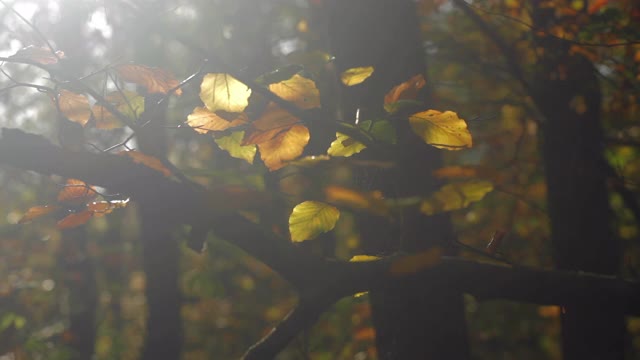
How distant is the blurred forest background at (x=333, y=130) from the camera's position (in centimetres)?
237

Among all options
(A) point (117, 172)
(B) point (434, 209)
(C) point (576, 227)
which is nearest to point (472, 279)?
(B) point (434, 209)

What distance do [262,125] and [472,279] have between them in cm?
68

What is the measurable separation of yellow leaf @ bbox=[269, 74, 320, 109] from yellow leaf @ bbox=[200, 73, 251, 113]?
0.35 ft

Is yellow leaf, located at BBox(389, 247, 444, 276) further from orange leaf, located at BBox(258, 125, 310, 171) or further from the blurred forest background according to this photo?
orange leaf, located at BBox(258, 125, 310, 171)

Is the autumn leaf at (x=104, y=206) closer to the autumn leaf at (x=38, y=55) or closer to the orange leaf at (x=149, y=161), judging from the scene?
the orange leaf at (x=149, y=161)

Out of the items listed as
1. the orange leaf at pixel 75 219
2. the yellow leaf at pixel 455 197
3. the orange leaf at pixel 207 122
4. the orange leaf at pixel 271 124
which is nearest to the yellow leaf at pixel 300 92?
the orange leaf at pixel 271 124

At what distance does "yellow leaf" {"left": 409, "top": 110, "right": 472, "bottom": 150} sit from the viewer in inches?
67.6

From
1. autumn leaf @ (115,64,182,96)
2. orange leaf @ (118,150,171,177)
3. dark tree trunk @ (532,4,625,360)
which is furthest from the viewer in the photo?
dark tree trunk @ (532,4,625,360)

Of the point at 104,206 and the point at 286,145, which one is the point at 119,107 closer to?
the point at 104,206

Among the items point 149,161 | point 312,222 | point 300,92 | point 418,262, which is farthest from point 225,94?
point 418,262

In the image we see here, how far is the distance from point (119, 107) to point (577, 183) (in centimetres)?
296

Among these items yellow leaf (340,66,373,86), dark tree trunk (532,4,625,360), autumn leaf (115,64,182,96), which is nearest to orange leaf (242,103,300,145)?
yellow leaf (340,66,373,86)

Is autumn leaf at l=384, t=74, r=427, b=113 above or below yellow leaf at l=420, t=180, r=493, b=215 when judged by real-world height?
above

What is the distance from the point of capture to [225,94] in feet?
5.99
